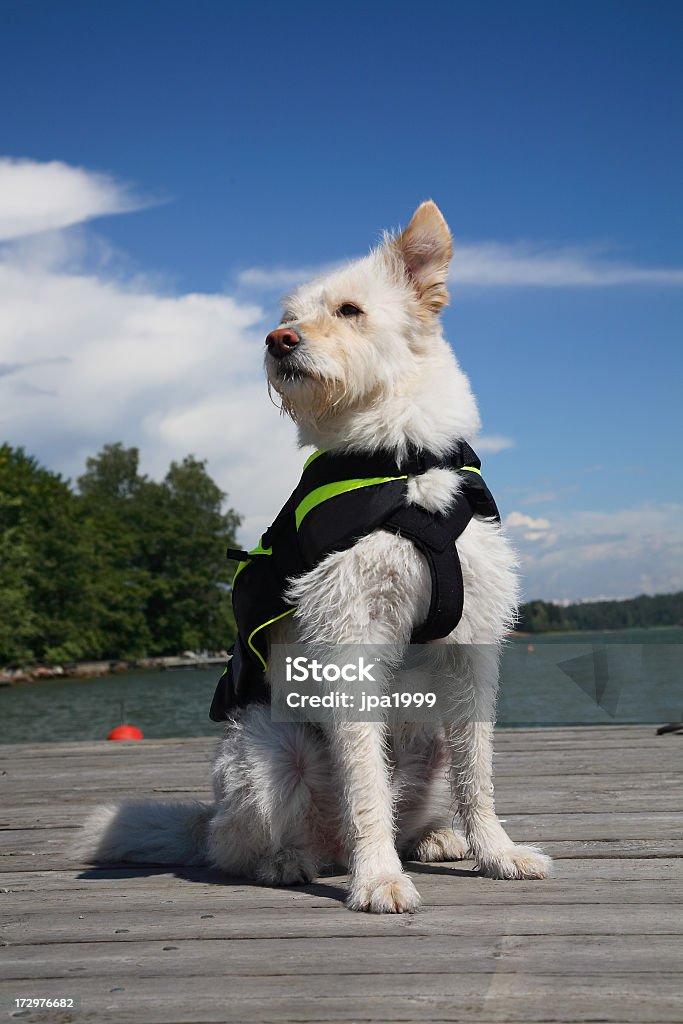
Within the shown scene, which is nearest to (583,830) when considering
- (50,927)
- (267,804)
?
(267,804)

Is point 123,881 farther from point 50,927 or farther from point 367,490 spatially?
point 367,490

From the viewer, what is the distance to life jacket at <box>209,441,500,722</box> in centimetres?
313

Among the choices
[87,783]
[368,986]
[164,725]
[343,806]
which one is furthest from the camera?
[164,725]

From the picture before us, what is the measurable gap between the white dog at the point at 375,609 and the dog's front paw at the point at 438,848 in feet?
0.62

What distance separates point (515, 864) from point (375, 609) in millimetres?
950

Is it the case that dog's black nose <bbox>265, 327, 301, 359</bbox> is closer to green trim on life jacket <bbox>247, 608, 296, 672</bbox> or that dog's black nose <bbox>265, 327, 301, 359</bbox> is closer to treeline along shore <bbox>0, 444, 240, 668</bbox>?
green trim on life jacket <bbox>247, 608, 296, 672</bbox>

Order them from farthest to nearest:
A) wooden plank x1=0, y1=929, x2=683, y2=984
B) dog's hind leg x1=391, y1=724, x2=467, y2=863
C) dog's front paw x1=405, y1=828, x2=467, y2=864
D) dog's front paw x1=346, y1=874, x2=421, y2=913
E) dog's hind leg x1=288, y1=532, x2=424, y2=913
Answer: dog's front paw x1=405, y1=828, x2=467, y2=864 < dog's hind leg x1=391, y1=724, x2=467, y2=863 < dog's hind leg x1=288, y1=532, x2=424, y2=913 < dog's front paw x1=346, y1=874, x2=421, y2=913 < wooden plank x1=0, y1=929, x2=683, y2=984

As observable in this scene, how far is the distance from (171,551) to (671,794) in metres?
66.3

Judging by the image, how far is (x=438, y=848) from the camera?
3631mm

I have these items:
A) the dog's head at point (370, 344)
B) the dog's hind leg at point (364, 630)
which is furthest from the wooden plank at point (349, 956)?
the dog's head at point (370, 344)

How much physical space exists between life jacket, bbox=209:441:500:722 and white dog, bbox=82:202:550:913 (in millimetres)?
39

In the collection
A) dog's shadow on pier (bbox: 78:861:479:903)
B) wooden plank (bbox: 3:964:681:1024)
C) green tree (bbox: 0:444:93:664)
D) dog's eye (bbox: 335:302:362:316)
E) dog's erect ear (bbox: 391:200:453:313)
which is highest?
green tree (bbox: 0:444:93:664)

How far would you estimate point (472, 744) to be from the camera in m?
3.38

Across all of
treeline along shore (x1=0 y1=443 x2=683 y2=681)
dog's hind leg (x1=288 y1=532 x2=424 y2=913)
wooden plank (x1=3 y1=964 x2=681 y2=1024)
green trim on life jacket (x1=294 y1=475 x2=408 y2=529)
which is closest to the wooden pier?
wooden plank (x1=3 y1=964 x2=681 y2=1024)
